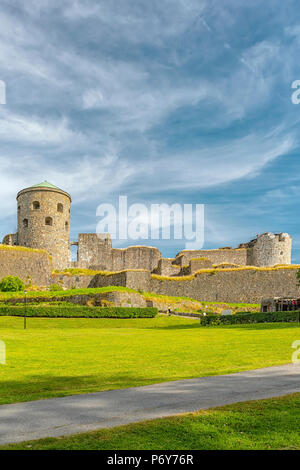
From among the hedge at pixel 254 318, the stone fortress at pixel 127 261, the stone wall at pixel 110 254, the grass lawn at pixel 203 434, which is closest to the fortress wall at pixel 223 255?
the stone fortress at pixel 127 261

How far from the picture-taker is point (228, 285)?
54094mm

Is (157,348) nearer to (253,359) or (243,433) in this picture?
(253,359)

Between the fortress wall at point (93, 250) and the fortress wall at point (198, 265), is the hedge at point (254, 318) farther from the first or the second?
the fortress wall at point (93, 250)

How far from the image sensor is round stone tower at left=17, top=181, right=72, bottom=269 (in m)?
61.3

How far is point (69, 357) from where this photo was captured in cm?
1345

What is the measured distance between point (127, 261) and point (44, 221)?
15834mm

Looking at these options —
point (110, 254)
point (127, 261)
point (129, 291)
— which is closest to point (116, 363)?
point (129, 291)

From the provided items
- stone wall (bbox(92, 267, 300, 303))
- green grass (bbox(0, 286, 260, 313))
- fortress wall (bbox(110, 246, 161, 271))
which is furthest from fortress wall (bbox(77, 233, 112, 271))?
green grass (bbox(0, 286, 260, 313))

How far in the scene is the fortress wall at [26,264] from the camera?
52.9m

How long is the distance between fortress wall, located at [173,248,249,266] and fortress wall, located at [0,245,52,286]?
23.4 m

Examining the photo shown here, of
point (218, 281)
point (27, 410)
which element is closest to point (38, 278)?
point (218, 281)

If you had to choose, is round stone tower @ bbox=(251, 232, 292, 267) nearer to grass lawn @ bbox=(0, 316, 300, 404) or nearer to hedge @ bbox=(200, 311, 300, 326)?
hedge @ bbox=(200, 311, 300, 326)
